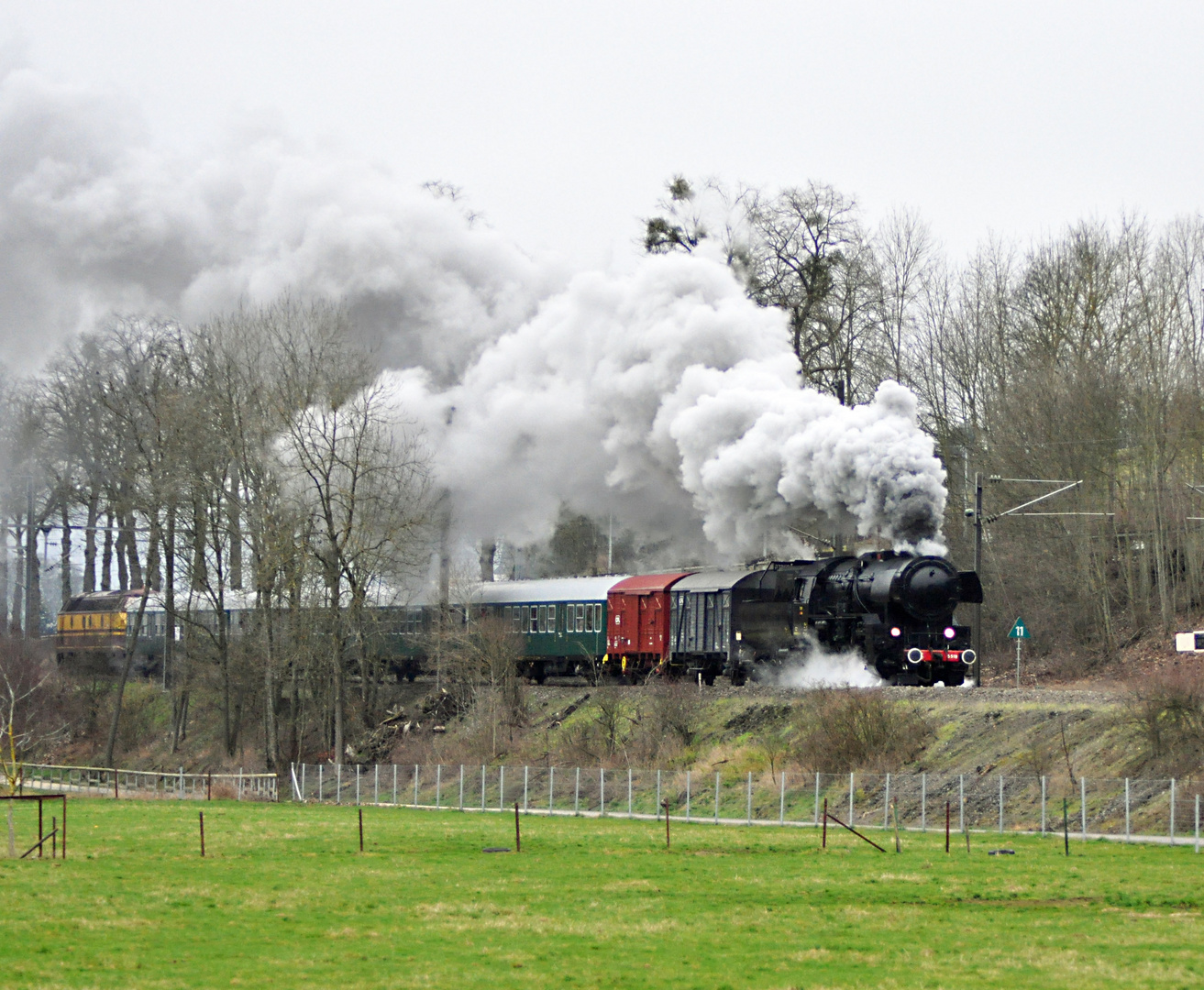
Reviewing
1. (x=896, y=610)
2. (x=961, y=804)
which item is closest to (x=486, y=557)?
(x=896, y=610)

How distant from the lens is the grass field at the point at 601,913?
15680mm

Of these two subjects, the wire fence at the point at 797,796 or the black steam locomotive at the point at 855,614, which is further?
the black steam locomotive at the point at 855,614

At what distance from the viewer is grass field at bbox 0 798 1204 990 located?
15680 millimetres

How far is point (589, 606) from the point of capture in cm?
4838

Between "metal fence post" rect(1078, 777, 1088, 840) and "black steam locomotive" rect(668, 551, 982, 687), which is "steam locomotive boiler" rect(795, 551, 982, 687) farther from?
"metal fence post" rect(1078, 777, 1088, 840)

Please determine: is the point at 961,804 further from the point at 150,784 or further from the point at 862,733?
the point at 150,784

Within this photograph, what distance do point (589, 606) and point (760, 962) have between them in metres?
32.1

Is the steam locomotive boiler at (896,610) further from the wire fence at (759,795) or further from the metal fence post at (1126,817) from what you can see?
the metal fence post at (1126,817)

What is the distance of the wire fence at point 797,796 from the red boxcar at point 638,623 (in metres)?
5.12

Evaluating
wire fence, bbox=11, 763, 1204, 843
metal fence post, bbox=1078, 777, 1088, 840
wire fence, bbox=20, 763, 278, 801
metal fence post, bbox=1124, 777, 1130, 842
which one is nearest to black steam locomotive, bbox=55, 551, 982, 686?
wire fence, bbox=11, 763, 1204, 843

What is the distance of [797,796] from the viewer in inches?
1320

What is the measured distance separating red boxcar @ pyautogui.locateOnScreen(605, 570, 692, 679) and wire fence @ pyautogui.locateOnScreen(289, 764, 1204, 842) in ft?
16.8

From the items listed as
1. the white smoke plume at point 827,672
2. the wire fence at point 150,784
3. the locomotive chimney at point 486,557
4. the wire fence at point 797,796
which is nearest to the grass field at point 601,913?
the wire fence at point 797,796

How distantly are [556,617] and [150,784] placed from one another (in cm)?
1453
